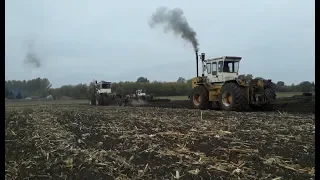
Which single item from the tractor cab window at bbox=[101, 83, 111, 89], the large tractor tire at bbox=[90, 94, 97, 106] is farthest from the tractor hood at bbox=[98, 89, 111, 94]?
the large tractor tire at bbox=[90, 94, 97, 106]

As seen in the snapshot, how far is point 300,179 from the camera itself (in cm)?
485

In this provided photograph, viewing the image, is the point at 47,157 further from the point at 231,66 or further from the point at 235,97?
the point at 231,66

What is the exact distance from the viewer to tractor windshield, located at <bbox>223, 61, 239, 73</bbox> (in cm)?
1864

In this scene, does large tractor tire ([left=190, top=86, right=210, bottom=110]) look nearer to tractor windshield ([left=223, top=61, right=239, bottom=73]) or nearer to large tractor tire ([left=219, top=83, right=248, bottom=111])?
tractor windshield ([left=223, top=61, right=239, bottom=73])

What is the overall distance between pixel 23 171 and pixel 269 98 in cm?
1415

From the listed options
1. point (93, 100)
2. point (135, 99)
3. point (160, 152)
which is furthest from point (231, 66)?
point (93, 100)

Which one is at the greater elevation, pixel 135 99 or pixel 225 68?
pixel 225 68

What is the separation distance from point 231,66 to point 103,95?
18.5m

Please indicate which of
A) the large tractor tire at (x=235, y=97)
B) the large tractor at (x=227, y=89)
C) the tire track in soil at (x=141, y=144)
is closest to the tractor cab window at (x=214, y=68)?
the large tractor at (x=227, y=89)

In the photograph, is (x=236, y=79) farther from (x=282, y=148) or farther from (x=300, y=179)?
(x=300, y=179)

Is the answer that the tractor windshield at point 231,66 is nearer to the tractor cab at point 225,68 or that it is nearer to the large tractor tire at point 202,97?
the tractor cab at point 225,68

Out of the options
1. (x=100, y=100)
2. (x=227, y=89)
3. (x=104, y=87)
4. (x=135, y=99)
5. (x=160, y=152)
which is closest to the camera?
(x=160, y=152)

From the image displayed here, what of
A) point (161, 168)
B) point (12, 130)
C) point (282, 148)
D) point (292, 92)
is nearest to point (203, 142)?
point (282, 148)

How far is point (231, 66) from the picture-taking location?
61.4 feet
